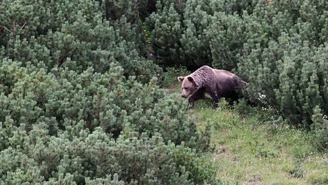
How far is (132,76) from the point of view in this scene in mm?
8992

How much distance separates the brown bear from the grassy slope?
0.35 meters

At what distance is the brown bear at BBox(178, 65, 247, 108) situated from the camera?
451 inches

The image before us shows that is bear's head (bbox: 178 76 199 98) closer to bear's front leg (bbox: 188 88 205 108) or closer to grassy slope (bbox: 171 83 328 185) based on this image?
bear's front leg (bbox: 188 88 205 108)

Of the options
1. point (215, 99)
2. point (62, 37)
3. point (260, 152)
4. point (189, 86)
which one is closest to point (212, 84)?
point (215, 99)

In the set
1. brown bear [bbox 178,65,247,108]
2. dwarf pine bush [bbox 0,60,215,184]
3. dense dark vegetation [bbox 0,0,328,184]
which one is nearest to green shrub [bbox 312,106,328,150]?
dense dark vegetation [bbox 0,0,328,184]

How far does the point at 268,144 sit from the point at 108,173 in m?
3.87

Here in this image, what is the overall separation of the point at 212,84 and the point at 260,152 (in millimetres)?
2000

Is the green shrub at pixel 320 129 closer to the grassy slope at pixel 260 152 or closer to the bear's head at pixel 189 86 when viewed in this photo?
the grassy slope at pixel 260 152

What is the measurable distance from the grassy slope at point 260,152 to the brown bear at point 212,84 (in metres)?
0.35

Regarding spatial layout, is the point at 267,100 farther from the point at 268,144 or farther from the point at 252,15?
the point at 252,15

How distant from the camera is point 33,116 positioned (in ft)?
25.3

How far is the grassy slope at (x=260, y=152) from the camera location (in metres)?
9.12

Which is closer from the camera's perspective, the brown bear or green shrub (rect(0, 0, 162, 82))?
green shrub (rect(0, 0, 162, 82))

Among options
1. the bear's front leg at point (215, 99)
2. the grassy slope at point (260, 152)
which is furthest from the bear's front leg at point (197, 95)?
the grassy slope at point (260, 152)
